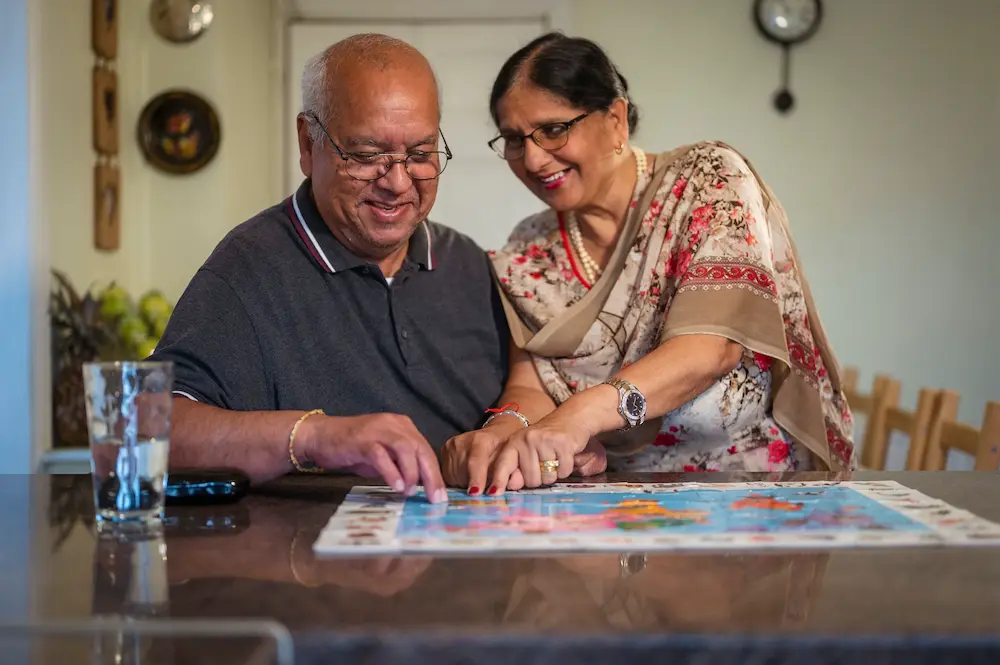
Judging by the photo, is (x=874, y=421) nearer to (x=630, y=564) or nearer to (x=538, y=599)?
(x=630, y=564)

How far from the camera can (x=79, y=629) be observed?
0.58 metres

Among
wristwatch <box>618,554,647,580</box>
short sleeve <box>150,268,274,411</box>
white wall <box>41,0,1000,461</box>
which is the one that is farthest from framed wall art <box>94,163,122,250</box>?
wristwatch <box>618,554,647,580</box>

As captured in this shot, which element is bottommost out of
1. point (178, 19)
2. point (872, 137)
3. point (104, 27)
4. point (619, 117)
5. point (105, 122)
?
point (619, 117)

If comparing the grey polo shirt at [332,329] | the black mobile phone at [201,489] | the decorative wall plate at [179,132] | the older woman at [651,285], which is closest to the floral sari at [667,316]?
the older woman at [651,285]

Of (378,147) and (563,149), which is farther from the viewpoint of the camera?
(563,149)

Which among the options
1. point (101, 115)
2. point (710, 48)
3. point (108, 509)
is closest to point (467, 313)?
point (108, 509)

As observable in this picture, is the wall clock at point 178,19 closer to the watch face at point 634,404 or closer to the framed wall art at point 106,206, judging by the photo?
the framed wall art at point 106,206

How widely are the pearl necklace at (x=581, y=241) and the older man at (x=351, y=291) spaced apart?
205 mm

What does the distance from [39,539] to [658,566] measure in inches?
22.3

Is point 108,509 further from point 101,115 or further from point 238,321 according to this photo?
point 101,115

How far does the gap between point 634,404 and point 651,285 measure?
1.17 feet

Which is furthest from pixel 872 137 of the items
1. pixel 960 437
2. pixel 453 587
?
pixel 453 587

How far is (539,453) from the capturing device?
1.26 metres

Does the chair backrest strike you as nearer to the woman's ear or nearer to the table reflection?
the woman's ear
